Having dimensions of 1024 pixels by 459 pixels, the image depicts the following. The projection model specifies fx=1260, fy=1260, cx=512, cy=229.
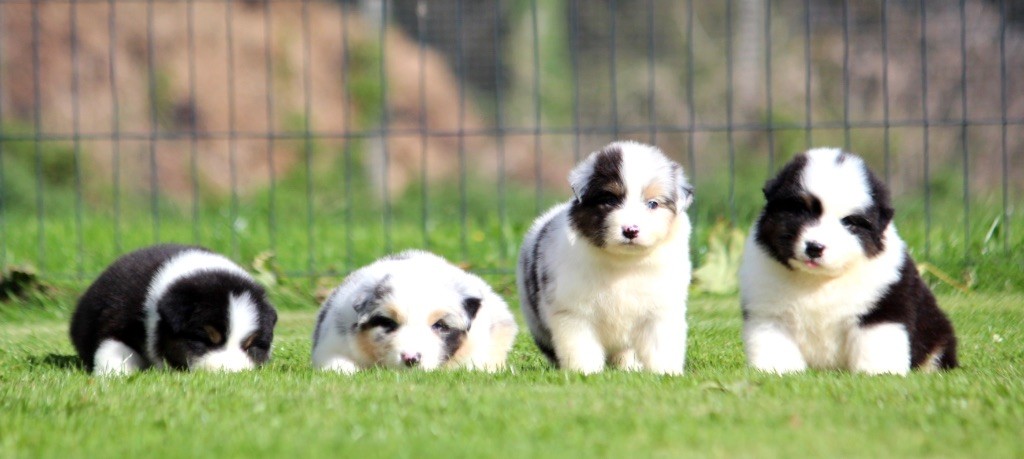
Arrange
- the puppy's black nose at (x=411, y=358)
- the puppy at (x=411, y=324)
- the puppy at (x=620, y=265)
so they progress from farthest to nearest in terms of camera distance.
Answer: the puppy at (x=411, y=324) → the puppy's black nose at (x=411, y=358) → the puppy at (x=620, y=265)

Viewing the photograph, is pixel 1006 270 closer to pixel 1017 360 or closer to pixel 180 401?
Answer: pixel 1017 360

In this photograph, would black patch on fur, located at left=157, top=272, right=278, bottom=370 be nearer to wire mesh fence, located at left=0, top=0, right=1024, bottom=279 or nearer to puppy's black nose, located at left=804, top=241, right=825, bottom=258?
puppy's black nose, located at left=804, top=241, right=825, bottom=258

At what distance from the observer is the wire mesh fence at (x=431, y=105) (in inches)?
501

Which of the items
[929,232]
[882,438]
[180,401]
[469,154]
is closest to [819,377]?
[882,438]

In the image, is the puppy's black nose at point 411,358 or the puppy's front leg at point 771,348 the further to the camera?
the puppy's black nose at point 411,358

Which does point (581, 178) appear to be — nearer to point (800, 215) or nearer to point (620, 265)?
point (620, 265)

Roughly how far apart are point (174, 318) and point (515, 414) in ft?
7.55

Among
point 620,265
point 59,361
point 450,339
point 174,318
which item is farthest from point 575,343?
point 59,361

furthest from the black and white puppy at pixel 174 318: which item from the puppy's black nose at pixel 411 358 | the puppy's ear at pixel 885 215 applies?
the puppy's ear at pixel 885 215

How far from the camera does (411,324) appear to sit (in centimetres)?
552

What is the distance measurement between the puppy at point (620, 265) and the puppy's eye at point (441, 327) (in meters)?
0.43

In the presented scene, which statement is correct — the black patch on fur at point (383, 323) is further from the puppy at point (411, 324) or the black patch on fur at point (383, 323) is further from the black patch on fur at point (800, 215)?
the black patch on fur at point (800, 215)

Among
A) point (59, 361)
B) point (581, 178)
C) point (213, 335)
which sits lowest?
point (59, 361)

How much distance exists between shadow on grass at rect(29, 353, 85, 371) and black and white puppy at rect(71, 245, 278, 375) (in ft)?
0.24
